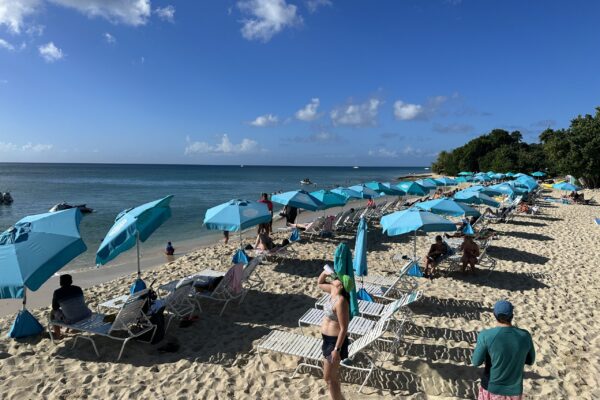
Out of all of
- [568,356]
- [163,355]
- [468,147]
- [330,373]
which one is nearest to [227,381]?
[163,355]

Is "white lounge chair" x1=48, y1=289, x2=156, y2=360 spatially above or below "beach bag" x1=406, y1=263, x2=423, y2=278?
above

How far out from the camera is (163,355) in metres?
4.93

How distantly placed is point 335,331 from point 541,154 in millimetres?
63625

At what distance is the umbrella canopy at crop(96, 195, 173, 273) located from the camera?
5.47 m

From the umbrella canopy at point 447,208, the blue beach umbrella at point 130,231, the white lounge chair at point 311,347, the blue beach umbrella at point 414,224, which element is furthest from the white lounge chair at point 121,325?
the umbrella canopy at point 447,208

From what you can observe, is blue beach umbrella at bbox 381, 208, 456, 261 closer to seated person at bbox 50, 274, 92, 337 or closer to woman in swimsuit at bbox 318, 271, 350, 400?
woman in swimsuit at bbox 318, 271, 350, 400

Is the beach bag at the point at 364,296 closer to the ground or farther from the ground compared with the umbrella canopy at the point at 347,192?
closer to the ground

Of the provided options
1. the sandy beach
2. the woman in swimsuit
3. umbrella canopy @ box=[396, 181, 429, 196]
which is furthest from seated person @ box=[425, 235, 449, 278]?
umbrella canopy @ box=[396, 181, 429, 196]

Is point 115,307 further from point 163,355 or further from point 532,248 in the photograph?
point 532,248

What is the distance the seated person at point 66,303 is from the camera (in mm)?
5039

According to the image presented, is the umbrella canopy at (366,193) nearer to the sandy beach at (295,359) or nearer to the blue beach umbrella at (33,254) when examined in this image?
the sandy beach at (295,359)

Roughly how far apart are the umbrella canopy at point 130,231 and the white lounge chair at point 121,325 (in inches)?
29.8

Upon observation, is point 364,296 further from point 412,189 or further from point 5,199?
point 5,199

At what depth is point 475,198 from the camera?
13.1 metres
